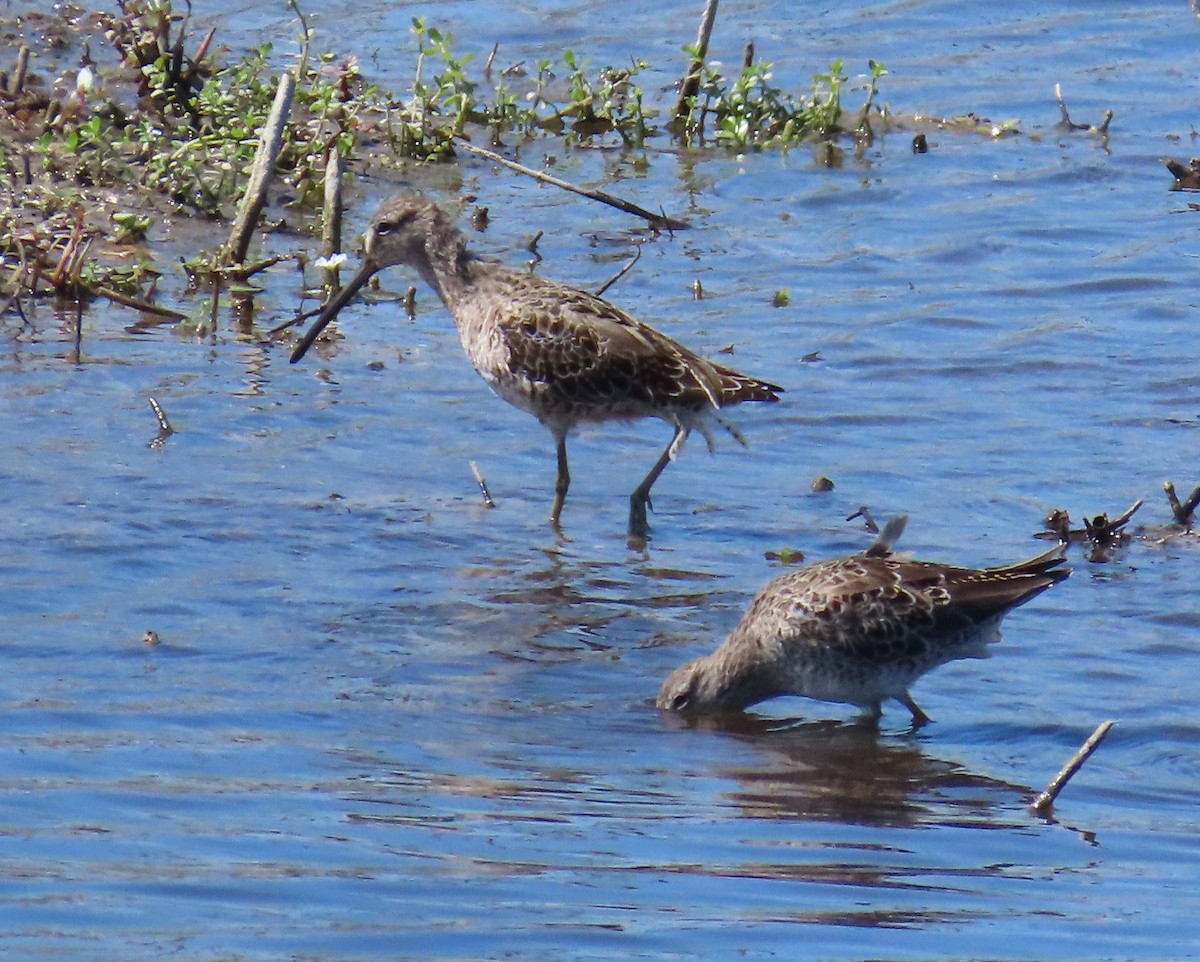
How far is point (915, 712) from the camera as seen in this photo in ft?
24.0

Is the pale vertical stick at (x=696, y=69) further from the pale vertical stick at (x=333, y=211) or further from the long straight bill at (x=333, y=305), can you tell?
the long straight bill at (x=333, y=305)

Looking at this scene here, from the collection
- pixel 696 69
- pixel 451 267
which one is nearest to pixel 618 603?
pixel 451 267

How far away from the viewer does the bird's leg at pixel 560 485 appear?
30.1 ft

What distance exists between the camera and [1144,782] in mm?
6551

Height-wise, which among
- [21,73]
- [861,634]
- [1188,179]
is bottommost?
[861,634]

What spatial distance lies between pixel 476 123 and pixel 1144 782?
8.35m

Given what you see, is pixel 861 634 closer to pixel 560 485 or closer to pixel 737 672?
pixel 737 672

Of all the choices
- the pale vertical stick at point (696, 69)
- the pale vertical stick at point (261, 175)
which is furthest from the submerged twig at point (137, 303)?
the pale vertical stick at point (696, 69)

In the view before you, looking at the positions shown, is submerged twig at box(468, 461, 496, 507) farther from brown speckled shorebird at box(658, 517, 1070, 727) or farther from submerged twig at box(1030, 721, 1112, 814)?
submerged twig at box(1030, 721, 1112, 814)

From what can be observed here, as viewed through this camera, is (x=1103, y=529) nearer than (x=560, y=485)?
Yes

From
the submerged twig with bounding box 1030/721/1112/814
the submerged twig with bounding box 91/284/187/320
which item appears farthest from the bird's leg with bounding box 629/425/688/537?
the submerged twig with bounding box 1030/721/1112/814

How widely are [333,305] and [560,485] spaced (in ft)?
5.72

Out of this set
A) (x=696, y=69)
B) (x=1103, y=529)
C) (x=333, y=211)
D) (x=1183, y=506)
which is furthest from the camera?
(x=696, y=69)

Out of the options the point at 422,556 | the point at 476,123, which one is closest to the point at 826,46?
the point at 476,123
